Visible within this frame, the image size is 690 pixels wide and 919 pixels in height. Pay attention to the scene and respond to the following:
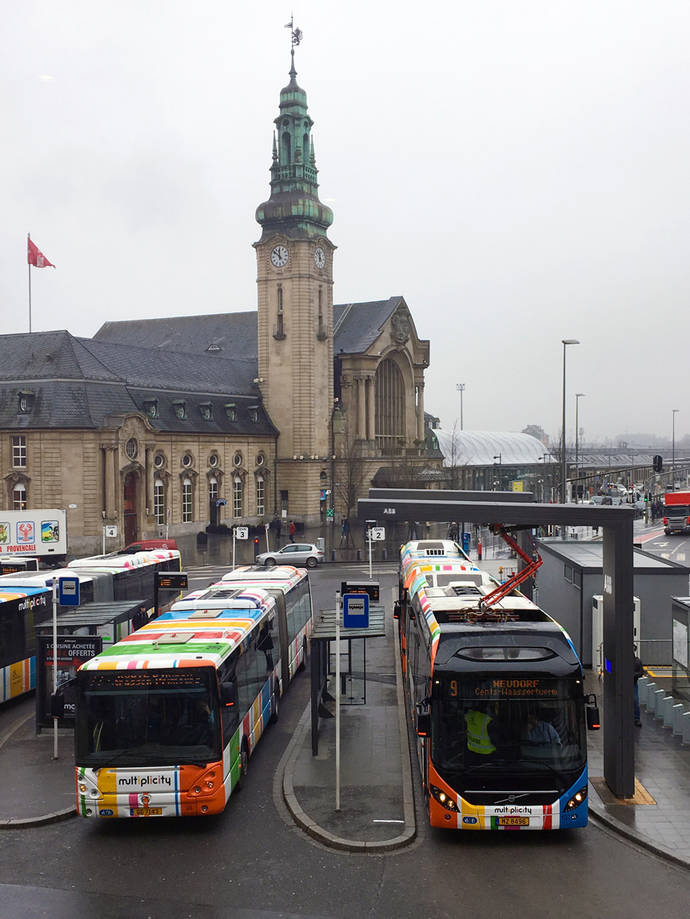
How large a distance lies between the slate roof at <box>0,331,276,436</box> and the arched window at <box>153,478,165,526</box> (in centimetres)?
381

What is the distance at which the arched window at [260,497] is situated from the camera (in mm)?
71188

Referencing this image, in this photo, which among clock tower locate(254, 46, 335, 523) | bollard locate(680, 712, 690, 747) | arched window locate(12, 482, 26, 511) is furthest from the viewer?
clock tower locate(254, 46, 335, 523)

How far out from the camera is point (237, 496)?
69.5 meters

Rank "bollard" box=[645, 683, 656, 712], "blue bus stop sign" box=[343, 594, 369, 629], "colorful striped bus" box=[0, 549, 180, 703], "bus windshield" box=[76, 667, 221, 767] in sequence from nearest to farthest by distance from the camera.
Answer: "bus windshield" box=[76, 667, 221, 767] → "blue bus stop sign" box=[343, 594, 369, 629] → "bollard" box=[645, 683, 656, 712] → "colorful striped bus" box=[0, 549, 180, 703]

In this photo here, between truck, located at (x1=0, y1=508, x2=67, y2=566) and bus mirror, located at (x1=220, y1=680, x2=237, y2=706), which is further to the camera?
truck, located at (x1=0, y1=508, x2=67, y2=566)

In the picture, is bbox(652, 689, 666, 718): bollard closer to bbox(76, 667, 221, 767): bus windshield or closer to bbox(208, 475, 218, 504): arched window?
bbox(76, 667, 221, 767): bus windshield

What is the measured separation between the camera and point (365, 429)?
2958 inches

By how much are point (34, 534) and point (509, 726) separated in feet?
119

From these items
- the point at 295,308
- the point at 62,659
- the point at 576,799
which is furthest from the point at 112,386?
the point at 576,799

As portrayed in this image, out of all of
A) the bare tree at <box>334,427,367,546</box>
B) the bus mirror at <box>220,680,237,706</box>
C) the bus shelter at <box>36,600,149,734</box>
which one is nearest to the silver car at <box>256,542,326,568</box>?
the bare tree at <box>334,427,367,546</box>

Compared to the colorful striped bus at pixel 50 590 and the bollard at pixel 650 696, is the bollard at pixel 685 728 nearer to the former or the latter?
the bollard at pixel 650 696

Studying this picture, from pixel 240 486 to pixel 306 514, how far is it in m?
5.56

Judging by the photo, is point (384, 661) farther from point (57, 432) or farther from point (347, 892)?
point (57, 432)

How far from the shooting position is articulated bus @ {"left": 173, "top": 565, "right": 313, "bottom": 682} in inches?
782
